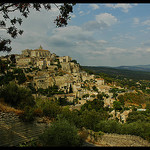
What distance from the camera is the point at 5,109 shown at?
6586mm

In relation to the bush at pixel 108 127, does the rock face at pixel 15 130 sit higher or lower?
higher

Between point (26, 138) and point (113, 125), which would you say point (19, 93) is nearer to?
point (26, 138)

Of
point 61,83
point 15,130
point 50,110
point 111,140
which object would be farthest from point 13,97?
point 61,83

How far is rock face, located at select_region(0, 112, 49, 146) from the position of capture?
4546mm

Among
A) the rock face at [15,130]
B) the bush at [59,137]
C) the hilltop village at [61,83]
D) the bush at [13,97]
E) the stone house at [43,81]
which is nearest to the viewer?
the bush at [59,137]

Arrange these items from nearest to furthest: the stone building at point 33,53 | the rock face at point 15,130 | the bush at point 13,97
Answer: the rock face at point 15,130
the bush at point 13,97
the stone building at point 33,53

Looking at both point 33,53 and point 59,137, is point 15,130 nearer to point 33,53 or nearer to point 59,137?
point 59,137

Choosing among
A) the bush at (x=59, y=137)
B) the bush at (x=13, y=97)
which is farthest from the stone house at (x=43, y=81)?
the bush at (x=59, y=137)

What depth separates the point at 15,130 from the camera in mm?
5207

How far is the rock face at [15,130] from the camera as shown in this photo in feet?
14.9

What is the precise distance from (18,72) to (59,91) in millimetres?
12463

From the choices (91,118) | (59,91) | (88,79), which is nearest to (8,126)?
(91,118)

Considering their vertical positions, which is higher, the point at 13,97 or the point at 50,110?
the point at 13,97

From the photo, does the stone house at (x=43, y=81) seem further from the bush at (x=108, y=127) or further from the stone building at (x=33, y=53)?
the bush at (x=108, y=127)
